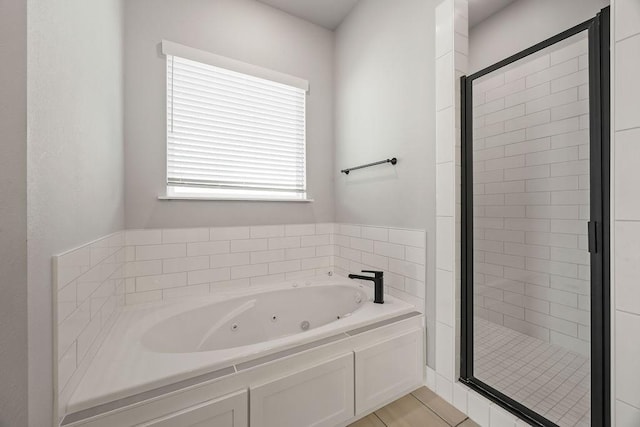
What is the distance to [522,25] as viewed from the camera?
204cm

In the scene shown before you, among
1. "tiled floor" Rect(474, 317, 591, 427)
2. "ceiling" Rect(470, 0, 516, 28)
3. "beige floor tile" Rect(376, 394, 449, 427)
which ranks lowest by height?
"beige floor tile" Rect(376, 394, 449, 427)

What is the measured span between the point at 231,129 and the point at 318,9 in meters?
1.35

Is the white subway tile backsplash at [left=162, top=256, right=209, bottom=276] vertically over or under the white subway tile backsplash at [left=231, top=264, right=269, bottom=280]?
over

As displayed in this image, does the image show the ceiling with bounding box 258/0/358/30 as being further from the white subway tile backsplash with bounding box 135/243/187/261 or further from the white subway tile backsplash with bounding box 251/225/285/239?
the white subway tile backsplash with bounding box 135/243/187/261

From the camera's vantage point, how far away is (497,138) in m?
1.72

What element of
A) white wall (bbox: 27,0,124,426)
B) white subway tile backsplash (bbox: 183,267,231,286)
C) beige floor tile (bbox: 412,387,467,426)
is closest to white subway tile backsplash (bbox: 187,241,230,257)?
white subway tile backsplash (bbox: 183,267,231,286)

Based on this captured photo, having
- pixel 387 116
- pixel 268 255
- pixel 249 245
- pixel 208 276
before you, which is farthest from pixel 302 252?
pixel 387 116

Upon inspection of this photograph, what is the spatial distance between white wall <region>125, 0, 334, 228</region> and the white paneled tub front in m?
0.63

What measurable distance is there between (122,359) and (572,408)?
2.12m

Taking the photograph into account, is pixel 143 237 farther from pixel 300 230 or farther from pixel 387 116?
pixel 387 116

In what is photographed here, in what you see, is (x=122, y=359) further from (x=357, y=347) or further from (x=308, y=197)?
(x=308, y=197)
